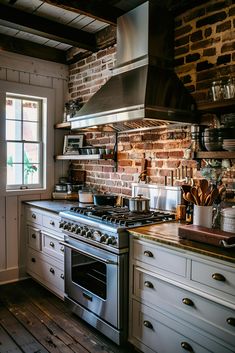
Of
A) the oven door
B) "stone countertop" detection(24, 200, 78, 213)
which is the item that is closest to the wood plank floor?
the oven door

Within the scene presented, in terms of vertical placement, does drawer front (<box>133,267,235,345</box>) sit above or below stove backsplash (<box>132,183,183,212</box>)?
below

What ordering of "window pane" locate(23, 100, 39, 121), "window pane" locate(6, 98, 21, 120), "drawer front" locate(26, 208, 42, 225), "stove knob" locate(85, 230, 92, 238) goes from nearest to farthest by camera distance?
"stove knob" locate(85, 230, 92, 238), "drawer front" locate(26, 208, 42, 225), "window pane" locate(6, 98, 21, 120), "window pane" locate(23, 100, 39, 121)

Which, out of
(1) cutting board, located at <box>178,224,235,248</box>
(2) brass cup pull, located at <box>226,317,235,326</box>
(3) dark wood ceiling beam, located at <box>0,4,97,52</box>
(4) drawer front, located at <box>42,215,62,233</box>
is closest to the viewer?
(2) brass cup pull, located at <box>226,317,235,326</box>

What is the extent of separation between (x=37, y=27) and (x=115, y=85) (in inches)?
46.3

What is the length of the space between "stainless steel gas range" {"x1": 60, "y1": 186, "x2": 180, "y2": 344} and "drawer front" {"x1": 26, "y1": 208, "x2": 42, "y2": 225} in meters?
0.63

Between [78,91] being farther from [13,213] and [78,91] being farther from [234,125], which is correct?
[234,125]

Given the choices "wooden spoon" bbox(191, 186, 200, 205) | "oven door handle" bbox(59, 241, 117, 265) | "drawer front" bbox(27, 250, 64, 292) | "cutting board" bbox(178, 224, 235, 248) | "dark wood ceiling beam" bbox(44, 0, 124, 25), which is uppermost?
"dark wood ceiling beam" bbox(44, 0, 124, 25)

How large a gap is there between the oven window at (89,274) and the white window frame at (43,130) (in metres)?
1.46

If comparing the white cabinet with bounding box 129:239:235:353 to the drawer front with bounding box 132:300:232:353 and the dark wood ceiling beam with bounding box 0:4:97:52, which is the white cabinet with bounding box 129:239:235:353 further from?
the dark wood ceiling beam with bounding box 0:4:97:52

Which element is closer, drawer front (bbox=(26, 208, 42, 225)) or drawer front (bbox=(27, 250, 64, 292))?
drawer front (bbox=(27, 250, 64, 292))

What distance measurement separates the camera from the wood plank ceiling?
2.88 m

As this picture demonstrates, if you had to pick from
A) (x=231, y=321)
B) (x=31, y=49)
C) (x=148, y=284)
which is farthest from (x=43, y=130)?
(x=231, y=321)

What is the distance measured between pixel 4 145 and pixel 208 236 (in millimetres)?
2763

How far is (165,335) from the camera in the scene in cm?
213
